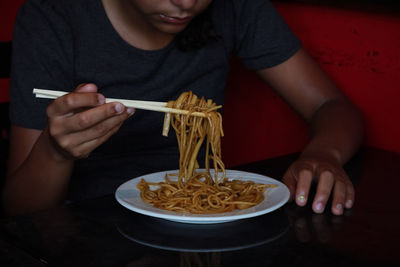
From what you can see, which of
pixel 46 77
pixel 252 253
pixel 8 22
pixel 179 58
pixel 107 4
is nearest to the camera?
pixel 252 253

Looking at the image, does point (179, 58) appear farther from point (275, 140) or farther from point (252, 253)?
point (252, 253)

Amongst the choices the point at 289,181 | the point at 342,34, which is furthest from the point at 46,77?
the point at 342,34

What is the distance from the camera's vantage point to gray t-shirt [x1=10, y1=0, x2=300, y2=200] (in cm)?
160

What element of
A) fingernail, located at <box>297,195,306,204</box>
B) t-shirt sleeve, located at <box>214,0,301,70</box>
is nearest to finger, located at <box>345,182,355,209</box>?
fingernail, located at <box>297,195,306,204</box>

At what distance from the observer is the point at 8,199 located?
1.57 meters

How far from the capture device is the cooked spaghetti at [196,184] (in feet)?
4.16

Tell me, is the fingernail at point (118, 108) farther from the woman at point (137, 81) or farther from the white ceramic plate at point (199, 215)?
the white ceramic plate at point (199, 215)

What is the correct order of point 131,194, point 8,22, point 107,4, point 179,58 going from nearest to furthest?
point 131,194
point 107,4
point 179,58
point 8,22

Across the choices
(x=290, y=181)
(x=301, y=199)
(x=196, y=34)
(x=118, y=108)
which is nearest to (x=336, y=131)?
(x=290, y=181)

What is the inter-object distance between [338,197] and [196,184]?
0.36m

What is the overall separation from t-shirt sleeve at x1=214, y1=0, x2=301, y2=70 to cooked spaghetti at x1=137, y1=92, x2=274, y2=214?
65 cm

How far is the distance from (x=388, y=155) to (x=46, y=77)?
1.19 metres

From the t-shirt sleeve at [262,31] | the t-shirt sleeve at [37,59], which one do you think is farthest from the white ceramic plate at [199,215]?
the t-shirt sleeve at [262,31]

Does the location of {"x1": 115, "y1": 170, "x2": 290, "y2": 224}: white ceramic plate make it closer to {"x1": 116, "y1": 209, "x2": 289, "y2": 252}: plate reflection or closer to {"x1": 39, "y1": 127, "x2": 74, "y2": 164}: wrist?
{"x1": 116, "y1": 209, "x2": 289, "y2": 252}: plate reflection
